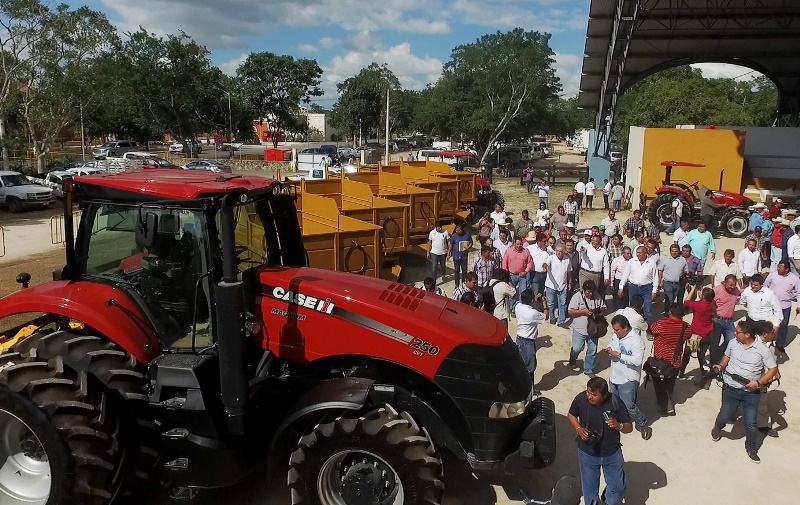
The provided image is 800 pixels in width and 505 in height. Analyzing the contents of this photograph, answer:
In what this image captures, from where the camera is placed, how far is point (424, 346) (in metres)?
4.25

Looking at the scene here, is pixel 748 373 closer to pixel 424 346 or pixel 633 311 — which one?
pixel 633 311

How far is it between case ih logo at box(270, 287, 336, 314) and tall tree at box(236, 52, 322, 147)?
52.8 meters

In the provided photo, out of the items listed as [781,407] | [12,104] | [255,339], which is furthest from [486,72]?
[255,339]

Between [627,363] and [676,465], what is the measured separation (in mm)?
1056

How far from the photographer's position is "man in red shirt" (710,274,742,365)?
7656mm

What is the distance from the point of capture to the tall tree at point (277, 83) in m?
53.7

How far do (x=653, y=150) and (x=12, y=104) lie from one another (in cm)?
3017

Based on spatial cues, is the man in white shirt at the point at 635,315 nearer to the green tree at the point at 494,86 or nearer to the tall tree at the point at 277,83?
the green tree at the point at 494,86

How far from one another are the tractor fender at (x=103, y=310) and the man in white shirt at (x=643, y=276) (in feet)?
23.9

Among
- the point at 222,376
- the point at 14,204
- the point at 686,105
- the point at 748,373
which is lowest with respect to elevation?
the point at 14,204

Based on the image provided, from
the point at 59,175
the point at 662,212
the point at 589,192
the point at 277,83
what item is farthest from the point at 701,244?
the point at 277,83

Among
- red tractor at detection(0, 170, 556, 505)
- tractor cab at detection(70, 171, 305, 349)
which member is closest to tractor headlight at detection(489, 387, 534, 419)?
red tractor at detection(0, 170, 556, 505)

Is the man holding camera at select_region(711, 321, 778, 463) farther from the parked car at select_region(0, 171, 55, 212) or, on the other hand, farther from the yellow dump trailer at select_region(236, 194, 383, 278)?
the parked car at select_region(0, 171, 55, 212)

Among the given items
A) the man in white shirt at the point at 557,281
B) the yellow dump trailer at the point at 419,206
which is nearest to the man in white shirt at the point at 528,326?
the man in white shirt at the point at 557,281
